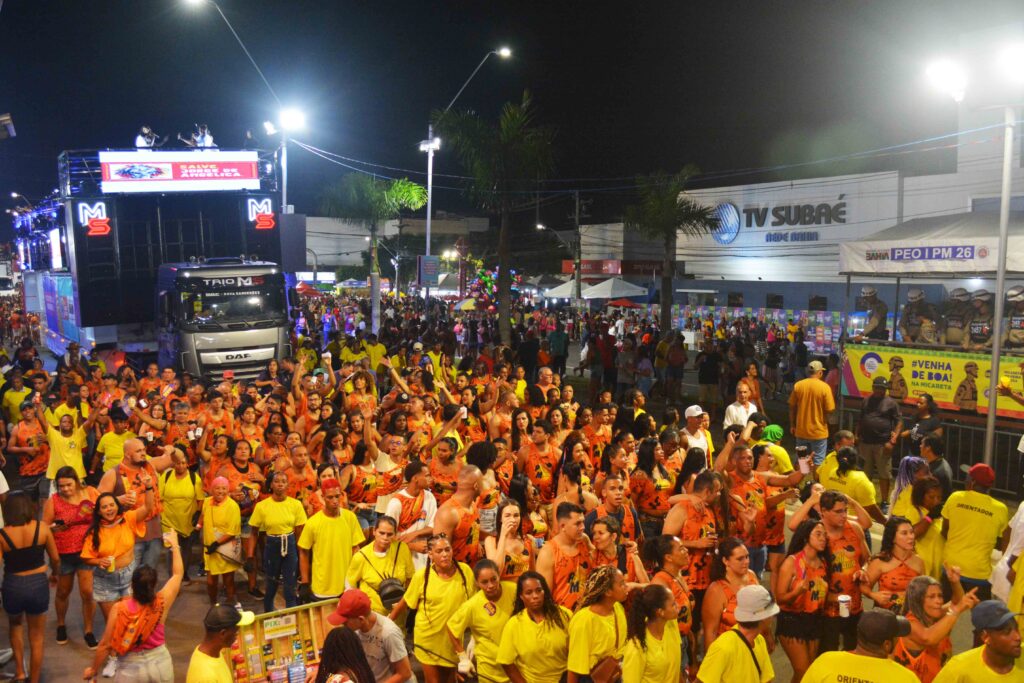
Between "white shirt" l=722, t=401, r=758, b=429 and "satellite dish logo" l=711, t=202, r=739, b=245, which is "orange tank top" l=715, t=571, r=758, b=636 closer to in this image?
"white shirt" l=722, t=401, r=758, b=429

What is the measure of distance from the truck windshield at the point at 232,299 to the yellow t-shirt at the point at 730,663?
13857mm

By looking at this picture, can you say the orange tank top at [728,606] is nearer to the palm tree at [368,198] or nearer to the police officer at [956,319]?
the police officer at [956,319]

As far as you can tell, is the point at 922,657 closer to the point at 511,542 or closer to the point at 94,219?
the point at 511,542

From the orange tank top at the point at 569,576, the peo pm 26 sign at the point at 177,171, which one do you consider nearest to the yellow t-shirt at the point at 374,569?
the orange tank top at the point at 569,576

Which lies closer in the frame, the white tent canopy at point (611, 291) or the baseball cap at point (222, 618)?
the baseball cap at point (222, 618)

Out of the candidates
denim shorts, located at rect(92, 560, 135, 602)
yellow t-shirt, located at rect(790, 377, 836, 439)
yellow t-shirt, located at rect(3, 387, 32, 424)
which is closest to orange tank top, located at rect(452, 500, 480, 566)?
denim shorts, located at rect(92, 560, 135, 602)

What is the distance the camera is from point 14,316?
30.1 metres

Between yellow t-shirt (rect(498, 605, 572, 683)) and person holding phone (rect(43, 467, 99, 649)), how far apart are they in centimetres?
381

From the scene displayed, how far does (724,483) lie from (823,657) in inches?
102

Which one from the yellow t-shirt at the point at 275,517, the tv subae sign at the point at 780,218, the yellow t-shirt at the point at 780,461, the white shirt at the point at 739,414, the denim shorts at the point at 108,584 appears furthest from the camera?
the tv subae sign at the point at 780,218

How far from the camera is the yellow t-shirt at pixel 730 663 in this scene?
13.9ft

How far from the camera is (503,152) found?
2020 cm

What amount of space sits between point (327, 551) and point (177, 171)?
1295cm

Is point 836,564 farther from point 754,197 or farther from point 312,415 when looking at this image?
point 754,197
